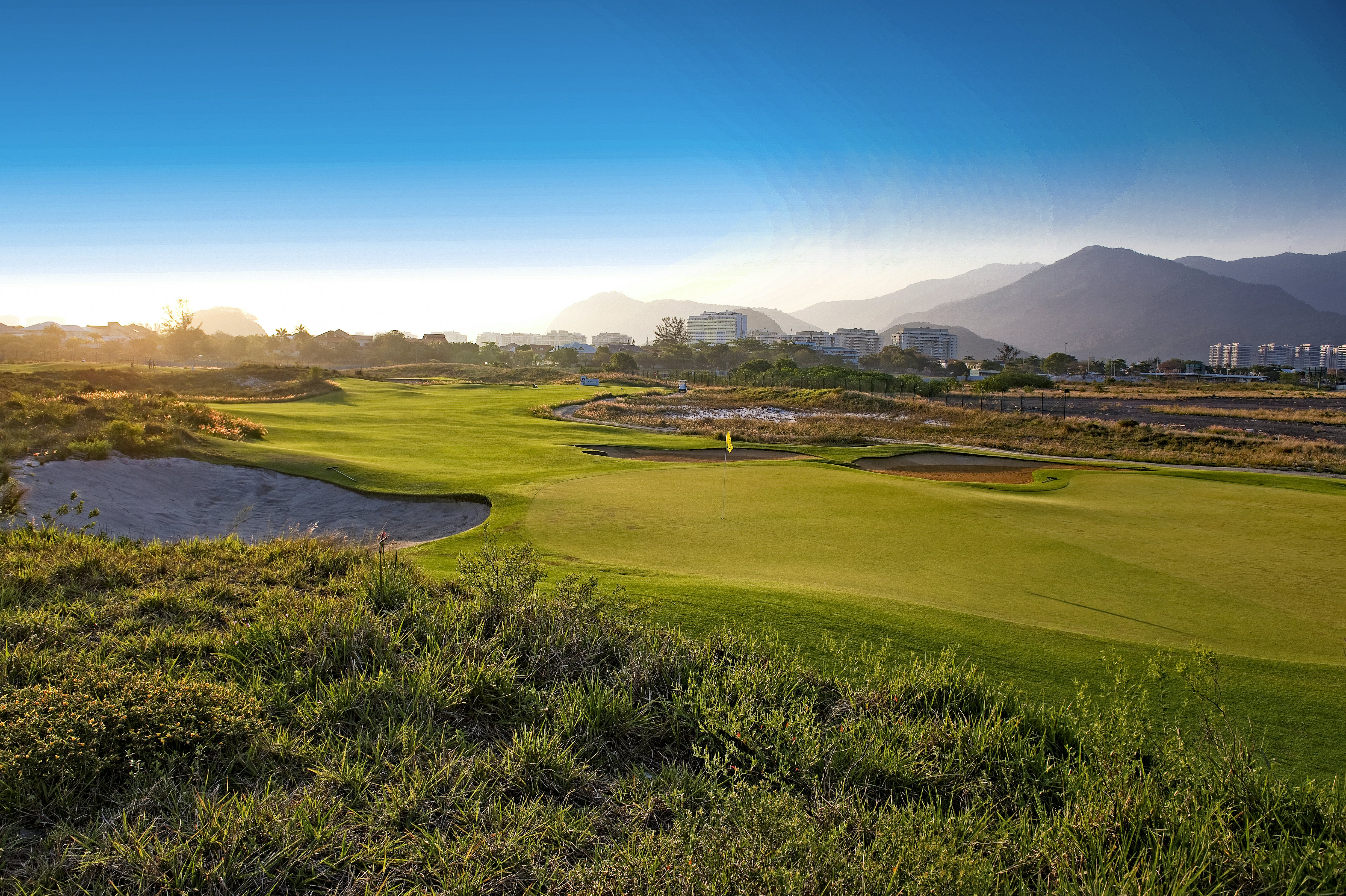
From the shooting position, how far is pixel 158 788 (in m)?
3.62

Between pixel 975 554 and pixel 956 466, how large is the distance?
19.1m

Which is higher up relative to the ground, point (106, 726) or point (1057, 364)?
point (1057, 364)

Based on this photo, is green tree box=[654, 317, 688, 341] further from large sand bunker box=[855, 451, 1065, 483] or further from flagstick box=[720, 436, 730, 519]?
flagstick box=[720, 436, 730, 519]

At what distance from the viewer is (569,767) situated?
4082mm

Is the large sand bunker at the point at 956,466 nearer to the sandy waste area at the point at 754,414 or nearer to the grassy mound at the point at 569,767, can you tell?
the sandy waste area at the point at 754,414

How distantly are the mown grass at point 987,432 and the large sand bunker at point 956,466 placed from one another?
6432 millimetres

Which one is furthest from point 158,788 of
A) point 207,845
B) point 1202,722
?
point 1202,722

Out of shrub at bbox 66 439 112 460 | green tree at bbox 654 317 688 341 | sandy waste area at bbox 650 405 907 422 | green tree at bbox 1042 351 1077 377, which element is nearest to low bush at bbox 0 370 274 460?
shrub at bbox 66 439 112 460

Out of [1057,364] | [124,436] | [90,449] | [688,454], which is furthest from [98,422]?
[1057,364]

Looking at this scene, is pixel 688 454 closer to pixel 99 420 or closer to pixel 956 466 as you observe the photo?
pixel 956 466

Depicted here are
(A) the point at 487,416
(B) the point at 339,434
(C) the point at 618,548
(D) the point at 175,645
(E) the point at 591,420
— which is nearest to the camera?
(D) the point at 175,645

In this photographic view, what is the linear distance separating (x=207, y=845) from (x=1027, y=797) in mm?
4582

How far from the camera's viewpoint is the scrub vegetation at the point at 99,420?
14.7 metres

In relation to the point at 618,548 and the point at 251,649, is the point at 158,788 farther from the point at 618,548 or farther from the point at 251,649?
the point at 618,548
